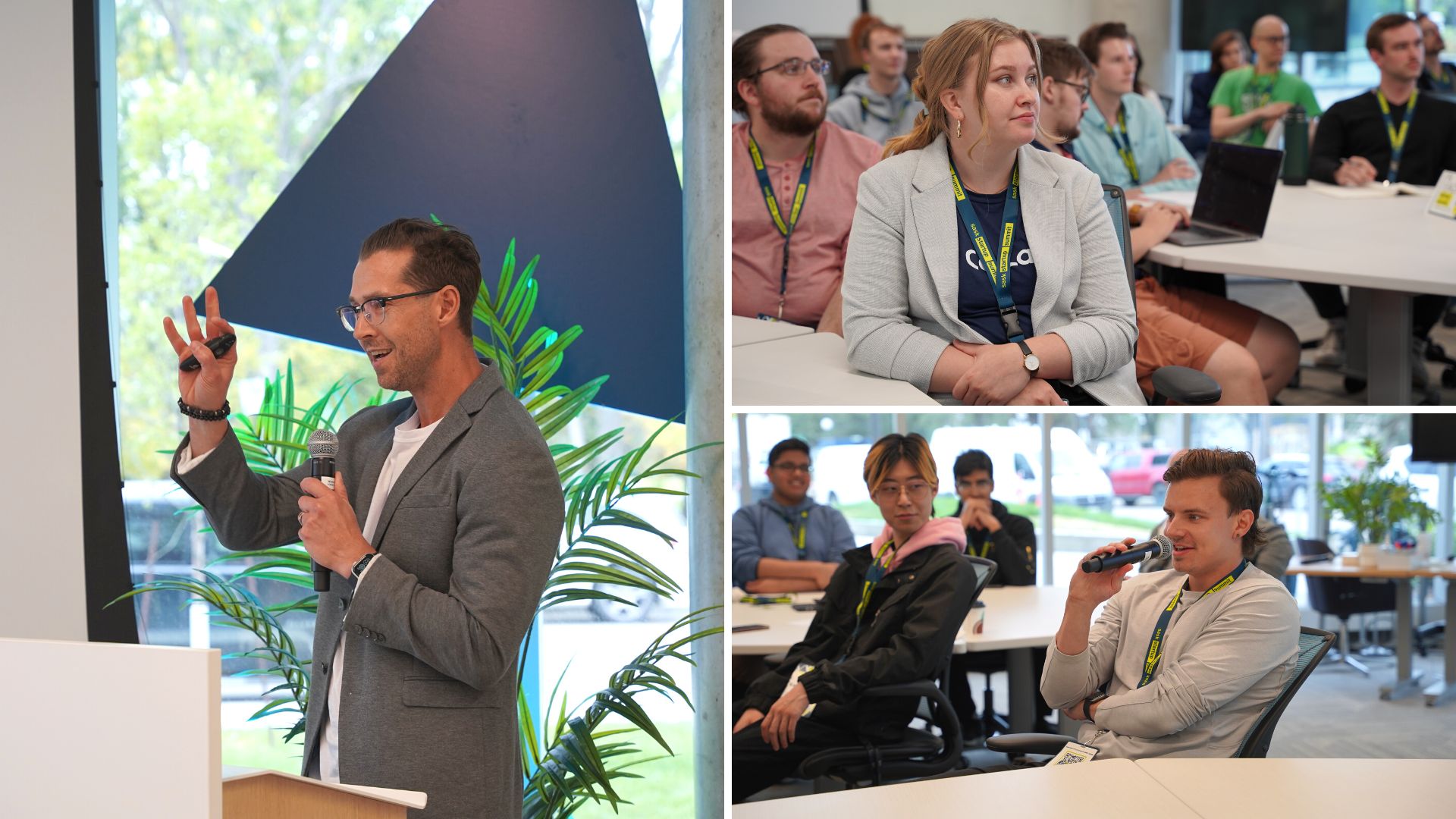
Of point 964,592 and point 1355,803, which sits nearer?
point 1355,803

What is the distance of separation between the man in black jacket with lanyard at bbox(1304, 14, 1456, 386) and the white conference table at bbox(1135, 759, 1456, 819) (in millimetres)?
3071

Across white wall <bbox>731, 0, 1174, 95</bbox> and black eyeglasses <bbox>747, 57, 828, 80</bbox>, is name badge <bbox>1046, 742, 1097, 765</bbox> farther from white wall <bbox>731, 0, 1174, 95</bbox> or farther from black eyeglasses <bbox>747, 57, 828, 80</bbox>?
white wall <bbox>731, 0, 1174, 95</bbox>

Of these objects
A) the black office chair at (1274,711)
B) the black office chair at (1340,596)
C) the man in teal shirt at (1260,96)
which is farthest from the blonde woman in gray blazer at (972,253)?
the man in teal shirt at (1260,96)

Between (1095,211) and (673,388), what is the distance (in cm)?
153

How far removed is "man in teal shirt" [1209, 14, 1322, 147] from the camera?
5.74 m

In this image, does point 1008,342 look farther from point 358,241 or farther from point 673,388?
point 358,241

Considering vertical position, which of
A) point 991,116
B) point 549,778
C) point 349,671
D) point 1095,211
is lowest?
point 549,778

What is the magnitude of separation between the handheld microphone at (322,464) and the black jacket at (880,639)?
123cm

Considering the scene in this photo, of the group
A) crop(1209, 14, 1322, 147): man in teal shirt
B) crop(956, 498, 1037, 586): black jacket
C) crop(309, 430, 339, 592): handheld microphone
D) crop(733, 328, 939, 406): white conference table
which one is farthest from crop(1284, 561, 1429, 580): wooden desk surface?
crop(1209, 14, 1322, 147): man in teal shirt

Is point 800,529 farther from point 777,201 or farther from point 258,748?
point 258,748

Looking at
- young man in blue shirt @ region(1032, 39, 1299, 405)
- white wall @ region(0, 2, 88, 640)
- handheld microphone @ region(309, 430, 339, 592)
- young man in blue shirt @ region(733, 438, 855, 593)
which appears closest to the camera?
handheld microphone @ region(309, 430, 339, 592)

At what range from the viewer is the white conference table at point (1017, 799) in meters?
2.21

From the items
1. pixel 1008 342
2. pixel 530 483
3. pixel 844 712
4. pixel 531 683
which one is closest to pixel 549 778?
pixel 531 683

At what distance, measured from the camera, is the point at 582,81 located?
340 cm
